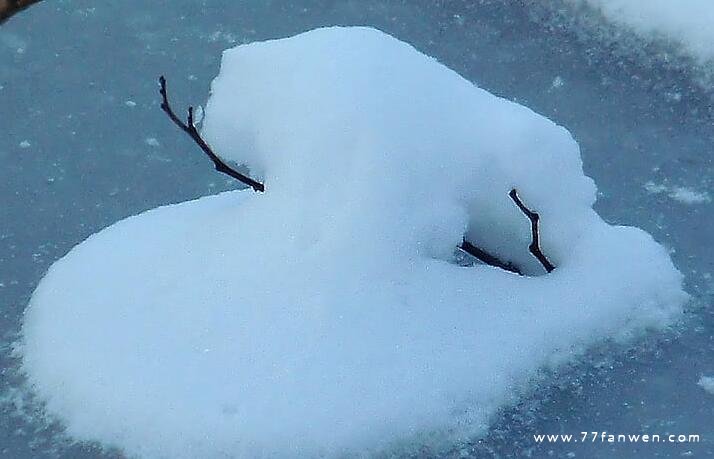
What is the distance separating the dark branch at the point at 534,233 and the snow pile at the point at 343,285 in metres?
0.02

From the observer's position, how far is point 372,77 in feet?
5.27

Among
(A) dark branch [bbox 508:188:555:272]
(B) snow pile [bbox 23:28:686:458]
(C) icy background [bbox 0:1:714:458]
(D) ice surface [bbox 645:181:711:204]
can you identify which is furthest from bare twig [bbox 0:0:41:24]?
(D) ice surface [bbox 645:181:711:204]

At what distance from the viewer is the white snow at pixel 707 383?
62.4 inches

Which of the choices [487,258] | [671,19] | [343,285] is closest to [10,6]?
[343,285]

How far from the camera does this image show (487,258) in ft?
5.59

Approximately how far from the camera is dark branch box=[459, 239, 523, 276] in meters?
1.70

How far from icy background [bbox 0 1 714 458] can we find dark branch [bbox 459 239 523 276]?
191 mm

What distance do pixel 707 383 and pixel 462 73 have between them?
40.2 inches

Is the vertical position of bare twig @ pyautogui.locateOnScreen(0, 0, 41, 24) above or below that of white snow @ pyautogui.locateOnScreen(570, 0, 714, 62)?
above

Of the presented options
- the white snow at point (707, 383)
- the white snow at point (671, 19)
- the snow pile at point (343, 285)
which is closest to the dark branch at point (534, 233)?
the snow pile at point (343, 285)

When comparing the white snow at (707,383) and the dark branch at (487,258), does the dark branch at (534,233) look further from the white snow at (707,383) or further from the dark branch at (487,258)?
the white snow at (707,383)

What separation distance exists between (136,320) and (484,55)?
118 cm

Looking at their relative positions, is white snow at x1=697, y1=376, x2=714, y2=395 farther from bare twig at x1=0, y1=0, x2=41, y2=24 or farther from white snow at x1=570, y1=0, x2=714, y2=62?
bare twig at x1=0, y1=0, x2=41, y2=24

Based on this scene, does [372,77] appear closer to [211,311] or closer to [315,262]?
[315,262]
